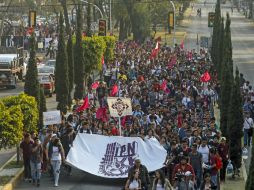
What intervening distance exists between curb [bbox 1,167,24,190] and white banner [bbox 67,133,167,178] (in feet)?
5.02

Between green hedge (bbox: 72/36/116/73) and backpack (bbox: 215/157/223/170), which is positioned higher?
green hedge (bbox: 72/36/116/73)

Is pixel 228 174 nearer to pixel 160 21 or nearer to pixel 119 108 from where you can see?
pixel 119 108

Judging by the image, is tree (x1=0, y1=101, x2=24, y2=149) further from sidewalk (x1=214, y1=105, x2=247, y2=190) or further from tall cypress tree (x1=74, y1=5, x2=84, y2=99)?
tall cypress tree (x1=74, y1=5, x2=84, y2=99)

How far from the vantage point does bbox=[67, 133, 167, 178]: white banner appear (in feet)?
68.1

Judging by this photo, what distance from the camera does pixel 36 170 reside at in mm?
21094

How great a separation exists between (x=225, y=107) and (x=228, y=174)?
3.42 meters

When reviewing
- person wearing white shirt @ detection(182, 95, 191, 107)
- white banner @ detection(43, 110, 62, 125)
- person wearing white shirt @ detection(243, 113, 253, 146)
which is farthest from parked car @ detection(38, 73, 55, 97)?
white banner @ detection(43, 110, 62, 125)

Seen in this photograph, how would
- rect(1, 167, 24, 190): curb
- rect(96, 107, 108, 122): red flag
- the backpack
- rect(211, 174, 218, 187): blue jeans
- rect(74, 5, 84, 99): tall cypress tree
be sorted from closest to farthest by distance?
rect(211, 174, 218, 187): blue jeans < the backpack < rect(1, 167, 24, 190): curb < rect(96, 107, 108, 122): red flag < rect(74, 5, 84, 99): tall cypress tree

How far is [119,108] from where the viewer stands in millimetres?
24469

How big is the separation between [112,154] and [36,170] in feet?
6.55

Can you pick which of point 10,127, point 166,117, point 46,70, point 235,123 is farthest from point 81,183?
point 46,70

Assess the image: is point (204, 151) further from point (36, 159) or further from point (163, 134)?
point (36, 159)

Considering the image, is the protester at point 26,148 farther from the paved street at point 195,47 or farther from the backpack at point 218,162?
the backpack at point 218,162

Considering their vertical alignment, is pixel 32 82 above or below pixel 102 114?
above
